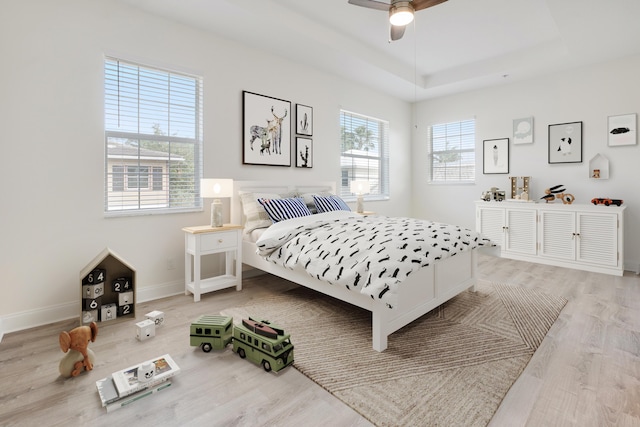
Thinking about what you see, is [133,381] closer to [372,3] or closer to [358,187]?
[372,3]

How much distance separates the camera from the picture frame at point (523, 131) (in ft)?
15.9

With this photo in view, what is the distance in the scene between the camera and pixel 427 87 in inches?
210

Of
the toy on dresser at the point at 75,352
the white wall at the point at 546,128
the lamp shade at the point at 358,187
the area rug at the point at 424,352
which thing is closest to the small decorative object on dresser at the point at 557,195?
the white wall at the point at 546,128

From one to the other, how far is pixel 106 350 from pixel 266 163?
2486mm

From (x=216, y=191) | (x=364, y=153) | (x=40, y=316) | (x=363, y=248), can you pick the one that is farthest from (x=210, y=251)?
(x=364, y=153)

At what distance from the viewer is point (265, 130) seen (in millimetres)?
3908

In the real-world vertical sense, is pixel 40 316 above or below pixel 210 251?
below

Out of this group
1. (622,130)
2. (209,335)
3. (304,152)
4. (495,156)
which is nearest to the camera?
(209,335)

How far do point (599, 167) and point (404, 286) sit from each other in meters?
3.88

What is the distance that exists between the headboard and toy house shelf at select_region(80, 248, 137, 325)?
1206mm

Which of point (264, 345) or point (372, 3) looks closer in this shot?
point (264, 345)

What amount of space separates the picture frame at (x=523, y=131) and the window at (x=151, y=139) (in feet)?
14.9

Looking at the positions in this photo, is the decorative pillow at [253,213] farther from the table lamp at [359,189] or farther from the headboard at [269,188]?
the table lamp at [359,189]

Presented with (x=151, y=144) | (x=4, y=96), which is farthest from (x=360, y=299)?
(x=4, y=96)
